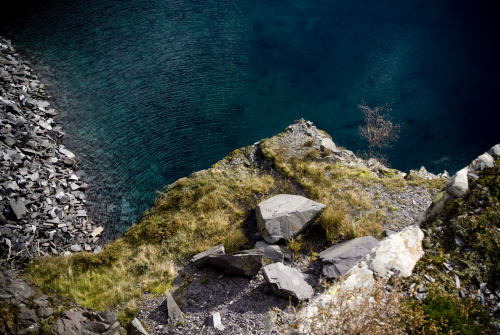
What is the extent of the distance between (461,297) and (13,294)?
952 cm

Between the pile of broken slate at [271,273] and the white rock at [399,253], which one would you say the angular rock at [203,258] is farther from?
the white rock at [399,253]

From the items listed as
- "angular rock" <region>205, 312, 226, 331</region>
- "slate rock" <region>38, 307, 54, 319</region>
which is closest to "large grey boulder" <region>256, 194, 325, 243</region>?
"angular rock" <region>205, 312, 226, 331</region>

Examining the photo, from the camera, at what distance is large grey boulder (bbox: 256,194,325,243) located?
9961 millimetres

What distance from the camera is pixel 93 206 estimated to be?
620 inches

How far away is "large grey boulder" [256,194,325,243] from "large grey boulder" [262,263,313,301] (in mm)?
1966

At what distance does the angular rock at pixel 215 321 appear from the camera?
7164 millimetres

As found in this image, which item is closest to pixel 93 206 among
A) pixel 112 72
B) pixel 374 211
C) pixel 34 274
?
pixel 34 274

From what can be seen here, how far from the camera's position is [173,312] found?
25.8 ft

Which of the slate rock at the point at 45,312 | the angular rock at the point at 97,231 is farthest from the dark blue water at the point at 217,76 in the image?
the slate rock at the point at 45,312

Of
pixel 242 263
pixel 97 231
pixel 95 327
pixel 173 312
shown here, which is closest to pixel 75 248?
pixel 97 231

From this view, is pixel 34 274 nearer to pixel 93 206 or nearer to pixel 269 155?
pixel 93 206

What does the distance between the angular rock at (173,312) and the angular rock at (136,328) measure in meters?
0.64

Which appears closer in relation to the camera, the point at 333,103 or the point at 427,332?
the point at 427,332

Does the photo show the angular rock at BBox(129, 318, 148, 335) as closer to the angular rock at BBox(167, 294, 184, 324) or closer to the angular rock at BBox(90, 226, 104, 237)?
the angular rock at BBox(167, 294, 184, 324)
